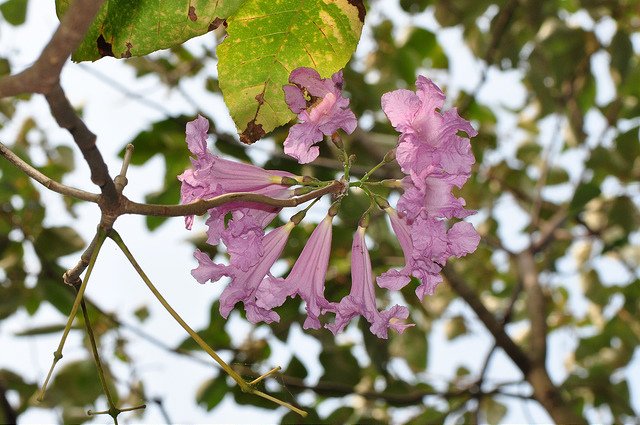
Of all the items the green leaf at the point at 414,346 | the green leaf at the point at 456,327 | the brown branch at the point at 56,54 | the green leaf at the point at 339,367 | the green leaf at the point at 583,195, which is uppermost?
the green leaf at the point at 456,327

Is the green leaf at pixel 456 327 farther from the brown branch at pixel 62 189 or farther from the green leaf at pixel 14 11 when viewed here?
the brown branch at pixel 62 189

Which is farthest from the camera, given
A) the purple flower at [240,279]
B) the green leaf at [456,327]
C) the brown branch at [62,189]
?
Result: the green leaf at [456,327]

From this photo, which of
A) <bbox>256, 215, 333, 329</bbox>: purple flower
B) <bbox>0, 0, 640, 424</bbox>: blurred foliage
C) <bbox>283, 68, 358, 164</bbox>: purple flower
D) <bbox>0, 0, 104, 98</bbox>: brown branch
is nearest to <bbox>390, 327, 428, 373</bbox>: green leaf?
<bbox>0, 0, 640, 424</bbox>: blurred foliage

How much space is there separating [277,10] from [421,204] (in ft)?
0.99

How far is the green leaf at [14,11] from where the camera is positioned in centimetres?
202

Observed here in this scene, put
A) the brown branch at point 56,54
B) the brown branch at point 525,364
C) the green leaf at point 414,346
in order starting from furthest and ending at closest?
the green leaf at point 414,346
the brown branch at point 525,364
the brown branch at point 56,54

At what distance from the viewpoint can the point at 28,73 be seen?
1.68ft

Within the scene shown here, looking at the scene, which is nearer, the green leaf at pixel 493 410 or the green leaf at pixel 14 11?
the green leaf at pixel 14 11

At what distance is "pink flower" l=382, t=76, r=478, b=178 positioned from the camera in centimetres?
87

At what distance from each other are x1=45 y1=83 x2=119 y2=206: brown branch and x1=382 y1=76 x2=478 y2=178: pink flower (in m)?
0.36

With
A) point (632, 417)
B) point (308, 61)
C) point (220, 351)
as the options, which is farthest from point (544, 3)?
point (308, 61)

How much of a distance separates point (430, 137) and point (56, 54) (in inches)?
18.9

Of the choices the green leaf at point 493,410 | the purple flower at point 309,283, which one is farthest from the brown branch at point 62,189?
the green leaf at point 493,410

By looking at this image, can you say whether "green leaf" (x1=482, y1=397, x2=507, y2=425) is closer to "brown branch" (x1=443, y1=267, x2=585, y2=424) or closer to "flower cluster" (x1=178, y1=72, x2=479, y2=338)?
"brown branch" (x1=443, y1=267, x2=585, y2=424)
